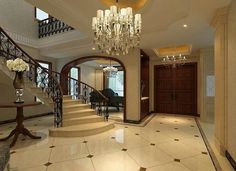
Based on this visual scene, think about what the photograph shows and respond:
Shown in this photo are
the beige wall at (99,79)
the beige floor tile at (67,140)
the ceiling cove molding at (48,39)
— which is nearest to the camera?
the beige floor tile at (67,140)

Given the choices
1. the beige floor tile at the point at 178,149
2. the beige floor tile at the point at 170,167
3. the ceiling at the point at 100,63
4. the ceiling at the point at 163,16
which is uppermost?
the ceiling at the point at 100,63

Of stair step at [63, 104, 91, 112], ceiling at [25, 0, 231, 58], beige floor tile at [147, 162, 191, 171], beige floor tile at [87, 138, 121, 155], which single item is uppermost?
ceiling at [25, 0, 231, 58]

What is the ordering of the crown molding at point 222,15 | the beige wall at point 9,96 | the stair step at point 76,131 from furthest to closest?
1. the beige wall at point 9,96
2. the stair step at point 76,131
3. the crown molding at point 222,15

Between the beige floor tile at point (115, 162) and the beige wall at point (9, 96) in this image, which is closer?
the beige floor tile at point (115, 162)

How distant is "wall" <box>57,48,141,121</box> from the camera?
630 centimetres

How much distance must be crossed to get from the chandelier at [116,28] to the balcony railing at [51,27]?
3.49 meters

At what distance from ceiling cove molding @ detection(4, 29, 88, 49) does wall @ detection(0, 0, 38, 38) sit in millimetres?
231

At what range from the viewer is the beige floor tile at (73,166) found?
2.80 m

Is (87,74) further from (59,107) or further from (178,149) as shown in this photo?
(178,149)

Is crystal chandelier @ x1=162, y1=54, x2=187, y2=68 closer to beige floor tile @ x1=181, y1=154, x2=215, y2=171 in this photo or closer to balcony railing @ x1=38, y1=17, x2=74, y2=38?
balcony railing @ x1=38, y1=17, x2=74, y2=38

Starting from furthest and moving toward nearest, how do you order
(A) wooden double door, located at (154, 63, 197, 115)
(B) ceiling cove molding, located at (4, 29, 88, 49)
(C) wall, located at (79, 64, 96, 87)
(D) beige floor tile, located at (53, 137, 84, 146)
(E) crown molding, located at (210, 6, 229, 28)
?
(C) wall, located at (79, 64, 96, 87), (A) wooden double door, located at (154, 63, 197, 115), (B) ceiling cove molding, located at (4, 29, 88, 49), (D) beige floor tile, located at (53, 137, 84, 146), (E) crown molding, located at (210, 6, 229, 28)

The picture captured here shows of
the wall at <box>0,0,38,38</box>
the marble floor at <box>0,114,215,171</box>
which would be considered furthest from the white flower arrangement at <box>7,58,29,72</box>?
the wall at <box>0,0,38,38</box>

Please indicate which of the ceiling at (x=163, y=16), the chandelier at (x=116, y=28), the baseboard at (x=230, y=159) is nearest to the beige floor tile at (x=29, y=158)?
the chandelier at (x=116, y=28)

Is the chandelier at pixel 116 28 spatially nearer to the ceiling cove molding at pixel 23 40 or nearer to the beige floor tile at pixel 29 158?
the beige floor tile at pixel 29 158
